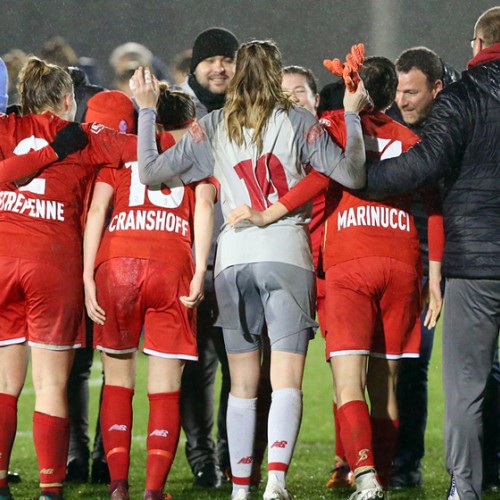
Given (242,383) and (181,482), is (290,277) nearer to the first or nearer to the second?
(242,383)

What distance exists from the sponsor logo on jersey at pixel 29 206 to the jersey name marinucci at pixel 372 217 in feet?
3.72

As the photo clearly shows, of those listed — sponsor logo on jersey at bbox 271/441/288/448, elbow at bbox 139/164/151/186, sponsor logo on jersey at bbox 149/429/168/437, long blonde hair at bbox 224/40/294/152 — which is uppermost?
long blonde hair at bbox 224/40/294/152

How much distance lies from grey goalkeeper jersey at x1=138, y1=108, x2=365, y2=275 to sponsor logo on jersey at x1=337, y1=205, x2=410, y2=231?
168 millimetres

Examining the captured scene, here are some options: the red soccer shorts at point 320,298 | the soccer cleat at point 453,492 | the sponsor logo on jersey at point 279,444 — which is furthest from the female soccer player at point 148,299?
the soccer cleat at point 453,492

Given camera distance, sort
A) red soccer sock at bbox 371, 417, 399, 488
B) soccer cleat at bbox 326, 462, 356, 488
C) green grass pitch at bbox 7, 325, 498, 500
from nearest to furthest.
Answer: red soccer sock at bbox 371, 417, 399, 488, green grass pitch at bbox 7, 325, 498, 500, soccer cleat at bbox 326, 462, 356, 488

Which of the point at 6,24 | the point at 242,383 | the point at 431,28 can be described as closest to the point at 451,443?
the point at 242,383

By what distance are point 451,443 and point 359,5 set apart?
4.92m

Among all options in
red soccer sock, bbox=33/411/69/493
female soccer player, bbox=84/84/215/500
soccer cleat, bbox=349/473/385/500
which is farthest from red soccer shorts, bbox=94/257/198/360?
soccer cleat, bbox=349/473/385/500

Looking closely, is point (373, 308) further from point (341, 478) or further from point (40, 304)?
point (40, 304)

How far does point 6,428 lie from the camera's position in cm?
494

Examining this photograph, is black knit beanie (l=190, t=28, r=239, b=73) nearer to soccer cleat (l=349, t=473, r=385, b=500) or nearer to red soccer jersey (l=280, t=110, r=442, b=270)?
red soccer jersey (l=280, t=110, r=442, b=270)

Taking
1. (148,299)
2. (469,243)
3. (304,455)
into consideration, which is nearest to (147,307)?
(148,299)

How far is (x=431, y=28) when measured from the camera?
8.43 meters

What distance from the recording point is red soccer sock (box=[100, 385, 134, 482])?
4984mm
